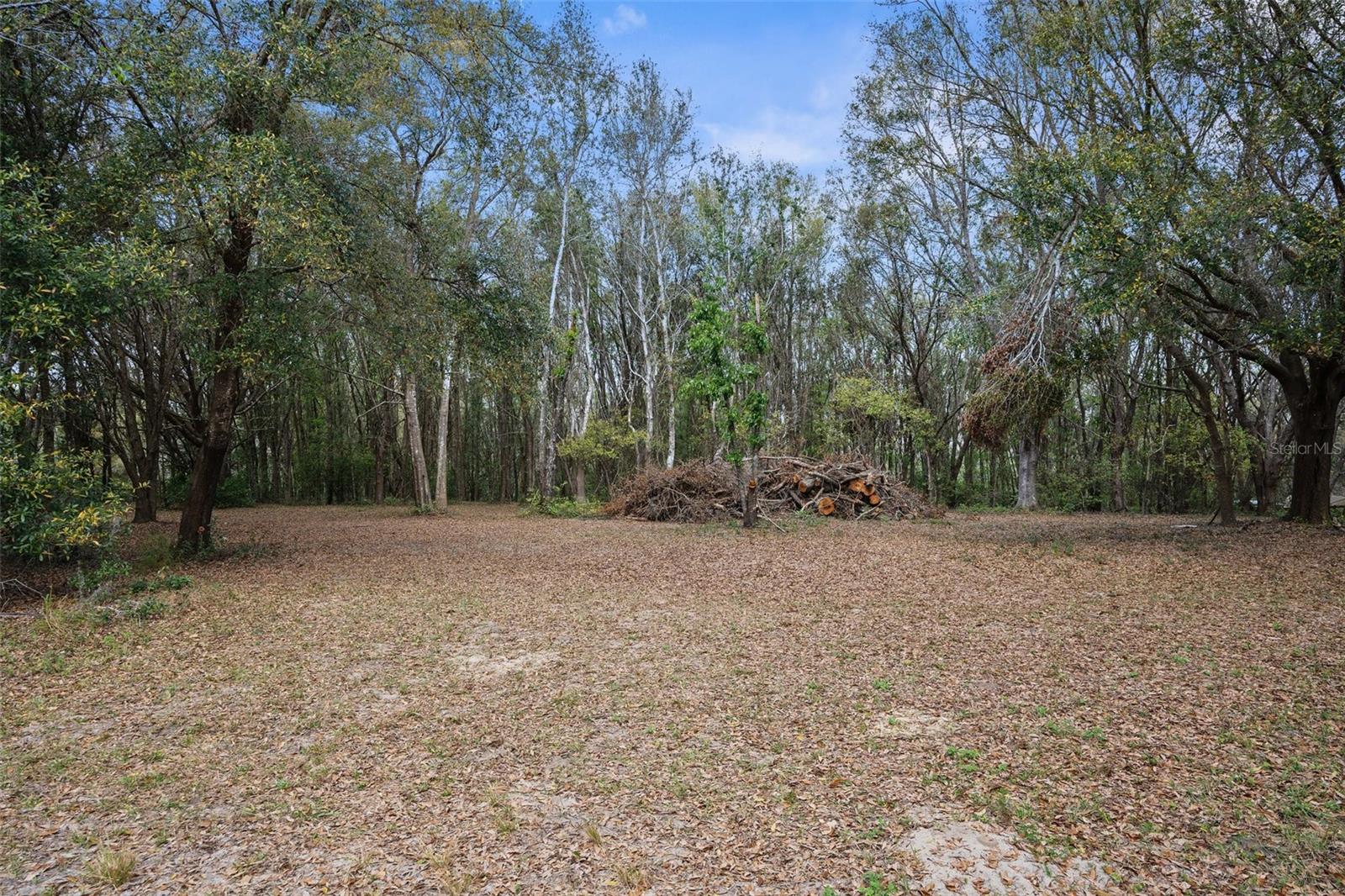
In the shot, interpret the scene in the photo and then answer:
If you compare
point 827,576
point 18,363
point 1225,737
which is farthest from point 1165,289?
point 18,363

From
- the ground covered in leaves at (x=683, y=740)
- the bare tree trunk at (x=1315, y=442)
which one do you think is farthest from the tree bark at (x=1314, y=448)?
the ground covered in leaves at (x=683, y=740)

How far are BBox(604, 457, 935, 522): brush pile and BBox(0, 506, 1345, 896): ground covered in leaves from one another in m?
8.60

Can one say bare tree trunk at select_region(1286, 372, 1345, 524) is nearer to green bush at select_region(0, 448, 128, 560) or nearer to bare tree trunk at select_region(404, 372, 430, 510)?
green bush at select_region(0, 448, 128, 560)

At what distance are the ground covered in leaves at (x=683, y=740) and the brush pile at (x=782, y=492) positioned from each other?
28.2ft

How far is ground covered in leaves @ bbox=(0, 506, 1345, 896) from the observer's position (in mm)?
2727

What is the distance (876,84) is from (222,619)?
19.5 meters

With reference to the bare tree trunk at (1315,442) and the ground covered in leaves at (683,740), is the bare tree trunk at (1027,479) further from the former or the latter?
the ground covered in leaves at (683,740)

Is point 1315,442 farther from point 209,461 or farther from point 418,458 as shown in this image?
point 418,458

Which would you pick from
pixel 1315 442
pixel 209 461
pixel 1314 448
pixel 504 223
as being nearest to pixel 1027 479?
pixel 1314 448

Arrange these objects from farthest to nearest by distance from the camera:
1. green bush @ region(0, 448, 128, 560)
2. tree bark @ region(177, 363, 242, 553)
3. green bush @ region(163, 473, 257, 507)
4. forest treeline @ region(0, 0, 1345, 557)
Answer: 1. green bush @ region(163, 473, 257, 507)
2. tree bark @ region(177, 363, 242, 553)
3. forest treeline @ region(0, 0, 1345, 557)
4. green bush @ region(0, 448, 128, 560)

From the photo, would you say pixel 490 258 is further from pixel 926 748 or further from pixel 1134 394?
pixel 1134 394

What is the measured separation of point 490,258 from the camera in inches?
428

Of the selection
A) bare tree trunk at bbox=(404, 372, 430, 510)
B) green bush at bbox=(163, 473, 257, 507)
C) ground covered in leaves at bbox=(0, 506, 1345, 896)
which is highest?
bare tree trunk at bbox=(404, 372, 430, 510)

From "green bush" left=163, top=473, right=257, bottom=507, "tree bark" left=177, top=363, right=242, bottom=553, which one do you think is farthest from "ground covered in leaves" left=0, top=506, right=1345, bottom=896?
"green bush" left=163, top=473, right=257, bottom=507
